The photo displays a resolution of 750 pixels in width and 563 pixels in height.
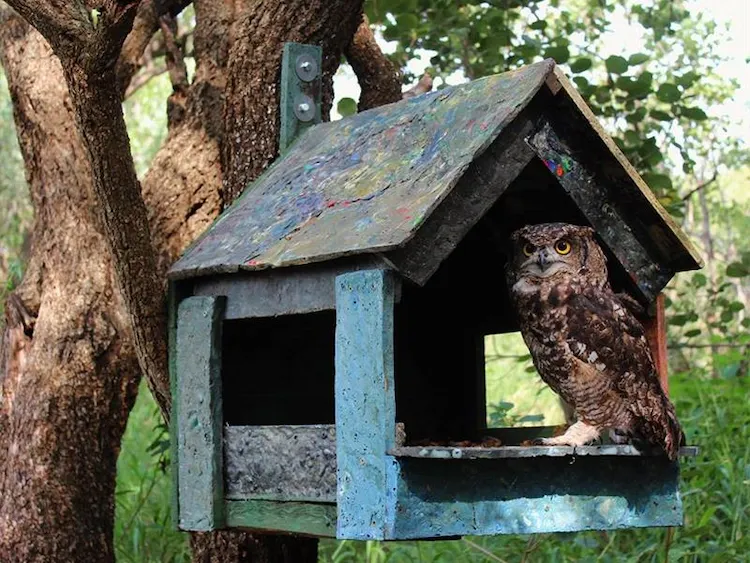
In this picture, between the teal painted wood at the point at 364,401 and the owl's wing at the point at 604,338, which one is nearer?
the teal painted wood at the point at 364,401

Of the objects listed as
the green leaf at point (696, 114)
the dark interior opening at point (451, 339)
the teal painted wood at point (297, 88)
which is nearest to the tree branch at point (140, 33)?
the teal painted wood at point (297, 88)

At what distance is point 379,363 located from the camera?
95.8 inches

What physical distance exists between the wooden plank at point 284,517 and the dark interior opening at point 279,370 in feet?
1.50

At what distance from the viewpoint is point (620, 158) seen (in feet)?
9.27

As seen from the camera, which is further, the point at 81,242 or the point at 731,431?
the point at 731,431

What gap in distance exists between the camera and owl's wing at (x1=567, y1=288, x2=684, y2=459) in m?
2.71

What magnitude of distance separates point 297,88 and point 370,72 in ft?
2.23

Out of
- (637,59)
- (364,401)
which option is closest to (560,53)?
(637,59)

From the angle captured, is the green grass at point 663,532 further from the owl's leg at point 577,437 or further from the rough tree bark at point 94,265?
the owl's leg at point 577,437

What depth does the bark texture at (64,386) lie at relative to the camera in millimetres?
3570

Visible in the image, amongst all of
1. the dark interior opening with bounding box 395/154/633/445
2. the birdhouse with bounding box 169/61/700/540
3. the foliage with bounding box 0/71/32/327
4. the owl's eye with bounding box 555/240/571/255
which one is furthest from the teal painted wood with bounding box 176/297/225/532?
the foliage with bounding box 0/71/32/327

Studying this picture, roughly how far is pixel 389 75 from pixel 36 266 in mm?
1341

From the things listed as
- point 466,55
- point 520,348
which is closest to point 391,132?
point 466,55

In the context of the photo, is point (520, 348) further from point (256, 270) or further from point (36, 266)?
point (256, 270)
